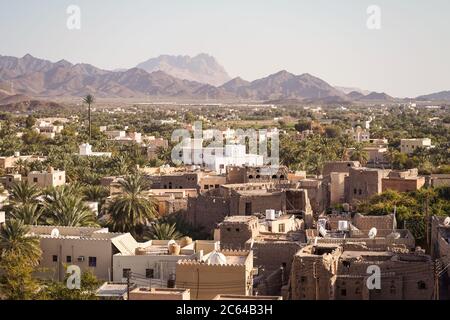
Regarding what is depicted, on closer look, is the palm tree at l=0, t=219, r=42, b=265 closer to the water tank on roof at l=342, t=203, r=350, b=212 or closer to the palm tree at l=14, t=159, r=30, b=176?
the water tank on roof at l=342, t=203, r=350, b=212

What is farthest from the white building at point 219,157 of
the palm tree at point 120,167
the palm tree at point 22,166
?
the palm tree at point 22,166

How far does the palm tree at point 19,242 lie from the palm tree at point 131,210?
6050 millimetres

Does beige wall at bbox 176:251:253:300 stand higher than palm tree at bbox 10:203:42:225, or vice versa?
palm tree at bbox 10:203:42:225

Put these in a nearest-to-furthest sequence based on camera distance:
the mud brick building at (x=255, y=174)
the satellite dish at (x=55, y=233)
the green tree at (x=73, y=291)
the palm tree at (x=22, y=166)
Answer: the green tree at (x=73, y=291) → the satellite dish at (x=55, y=233) → the mud brick building at (x=255, y=174) → the palm tree at (x=22, y=166)

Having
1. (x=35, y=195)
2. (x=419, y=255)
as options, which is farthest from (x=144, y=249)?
(x=35, y=195)

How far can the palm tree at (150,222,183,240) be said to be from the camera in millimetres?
26531

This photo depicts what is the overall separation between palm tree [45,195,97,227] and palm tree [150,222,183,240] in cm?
202

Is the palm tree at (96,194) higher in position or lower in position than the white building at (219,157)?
lower

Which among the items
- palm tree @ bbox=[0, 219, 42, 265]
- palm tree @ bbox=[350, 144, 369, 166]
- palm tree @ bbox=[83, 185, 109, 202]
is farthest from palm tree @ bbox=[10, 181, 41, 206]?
palm tree @ bbox=[350, 144, 369, 166]

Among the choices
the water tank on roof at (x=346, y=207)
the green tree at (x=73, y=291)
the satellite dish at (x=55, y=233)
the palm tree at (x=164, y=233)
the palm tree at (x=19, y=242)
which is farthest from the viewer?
the water tank on roof at (x=346, y=207)

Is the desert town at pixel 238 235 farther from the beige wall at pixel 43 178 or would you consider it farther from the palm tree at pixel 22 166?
the palm tree at pixel 22 166

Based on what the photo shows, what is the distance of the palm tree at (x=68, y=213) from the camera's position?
27266 millimetres

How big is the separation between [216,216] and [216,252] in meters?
10.1

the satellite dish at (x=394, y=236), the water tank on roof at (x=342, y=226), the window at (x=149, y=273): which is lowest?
the window at (x=149, y=273)
